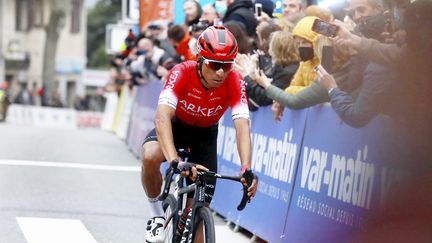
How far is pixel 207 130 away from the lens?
780 cm

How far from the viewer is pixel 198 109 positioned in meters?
7.55

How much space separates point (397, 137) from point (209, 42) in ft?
4.48

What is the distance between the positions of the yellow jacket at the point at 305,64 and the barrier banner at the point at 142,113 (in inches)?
365

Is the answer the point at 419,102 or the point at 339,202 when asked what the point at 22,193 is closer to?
the point at 339,202

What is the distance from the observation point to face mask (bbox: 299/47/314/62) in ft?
30.5

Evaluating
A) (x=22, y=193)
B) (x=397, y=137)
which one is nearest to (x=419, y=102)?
(x=397, y=137)

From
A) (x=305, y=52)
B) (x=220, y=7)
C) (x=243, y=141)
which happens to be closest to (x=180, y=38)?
(x=220, y=7)

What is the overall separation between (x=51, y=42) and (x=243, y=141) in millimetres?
57748

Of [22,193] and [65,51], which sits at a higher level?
[22,193]

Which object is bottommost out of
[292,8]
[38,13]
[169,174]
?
[38,13]

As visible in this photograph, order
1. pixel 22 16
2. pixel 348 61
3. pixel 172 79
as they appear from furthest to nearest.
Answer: pixel 22 16, pixel 348 61, pixel 172 79

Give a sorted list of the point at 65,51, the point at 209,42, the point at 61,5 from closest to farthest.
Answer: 1. the point at 209,42
2. the point at 61,5
3. the point at 65,51

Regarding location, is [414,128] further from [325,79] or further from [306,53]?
[306,53]

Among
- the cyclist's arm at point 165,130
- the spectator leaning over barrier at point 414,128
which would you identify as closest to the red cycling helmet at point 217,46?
the cyclist's arm at point 165,130
